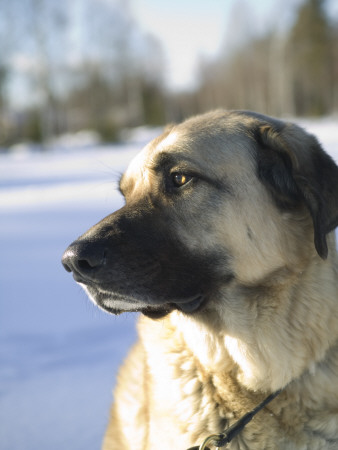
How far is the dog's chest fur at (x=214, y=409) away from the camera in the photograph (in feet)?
6.57

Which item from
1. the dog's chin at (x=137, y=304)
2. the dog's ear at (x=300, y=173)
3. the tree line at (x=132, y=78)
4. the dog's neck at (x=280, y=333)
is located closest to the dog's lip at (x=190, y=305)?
the dog's chin at (x=137, y=304)

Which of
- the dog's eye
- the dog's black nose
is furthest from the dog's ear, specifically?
the dog's black nose

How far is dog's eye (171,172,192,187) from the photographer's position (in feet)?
7.03

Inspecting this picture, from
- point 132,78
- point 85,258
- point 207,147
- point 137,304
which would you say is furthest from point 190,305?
point 132,78

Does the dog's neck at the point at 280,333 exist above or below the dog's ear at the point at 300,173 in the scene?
below

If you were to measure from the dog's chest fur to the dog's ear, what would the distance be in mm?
686

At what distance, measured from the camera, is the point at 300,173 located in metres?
1.99

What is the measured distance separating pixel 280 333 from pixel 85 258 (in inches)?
37.4

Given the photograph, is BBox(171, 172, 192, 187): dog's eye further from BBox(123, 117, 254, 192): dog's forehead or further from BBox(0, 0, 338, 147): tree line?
BBox(0, 0, 338, 147): tree line

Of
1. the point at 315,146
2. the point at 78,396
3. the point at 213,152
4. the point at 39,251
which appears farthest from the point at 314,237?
the point at 39,251

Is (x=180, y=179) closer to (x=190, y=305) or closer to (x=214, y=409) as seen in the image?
(x=190, y=305)

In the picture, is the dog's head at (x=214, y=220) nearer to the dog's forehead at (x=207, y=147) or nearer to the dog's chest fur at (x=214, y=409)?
the dog's forehead at (x=207, y=147)

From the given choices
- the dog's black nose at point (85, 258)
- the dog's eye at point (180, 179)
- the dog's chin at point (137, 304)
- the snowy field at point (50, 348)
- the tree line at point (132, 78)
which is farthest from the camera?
the tree line at point (132, 78)

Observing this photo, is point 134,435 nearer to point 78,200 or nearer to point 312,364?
point 312,364
